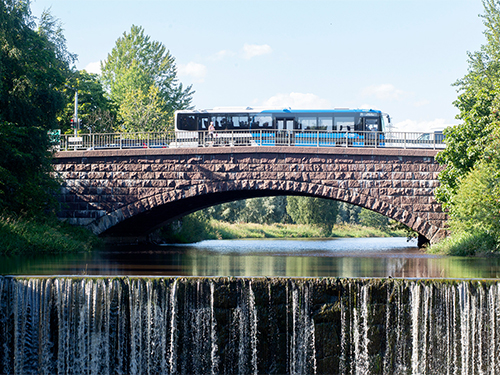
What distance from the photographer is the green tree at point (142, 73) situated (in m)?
57.6

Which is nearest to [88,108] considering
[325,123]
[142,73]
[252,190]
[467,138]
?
[142,73]

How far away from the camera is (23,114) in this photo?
980 inches

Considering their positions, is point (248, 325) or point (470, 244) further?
point (470, 244)

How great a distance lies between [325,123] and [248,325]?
22373mm

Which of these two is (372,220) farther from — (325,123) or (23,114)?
(23,114)

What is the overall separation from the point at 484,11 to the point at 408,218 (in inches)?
917

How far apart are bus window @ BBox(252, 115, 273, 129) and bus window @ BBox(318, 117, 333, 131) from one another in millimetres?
2812

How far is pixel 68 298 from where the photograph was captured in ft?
40.7

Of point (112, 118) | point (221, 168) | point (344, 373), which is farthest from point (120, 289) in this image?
point (112, 118)

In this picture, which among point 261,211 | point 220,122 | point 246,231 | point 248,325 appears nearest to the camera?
point 248,325

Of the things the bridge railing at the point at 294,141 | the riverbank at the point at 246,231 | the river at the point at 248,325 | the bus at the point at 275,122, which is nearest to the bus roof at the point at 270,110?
the bus at the point at 275,122

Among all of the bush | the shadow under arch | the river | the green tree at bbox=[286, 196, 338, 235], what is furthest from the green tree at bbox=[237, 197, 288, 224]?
the river

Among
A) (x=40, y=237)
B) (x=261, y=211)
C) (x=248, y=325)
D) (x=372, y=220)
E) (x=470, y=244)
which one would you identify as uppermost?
(x=40, y=237)

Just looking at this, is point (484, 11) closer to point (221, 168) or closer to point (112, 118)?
point (221, 168)
